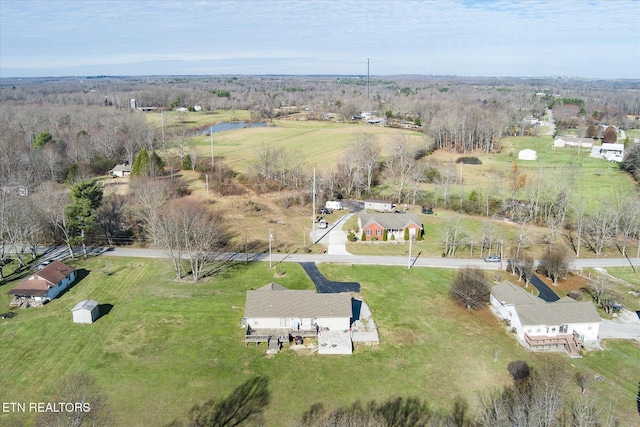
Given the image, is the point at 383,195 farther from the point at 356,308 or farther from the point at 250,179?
the point at 356,308

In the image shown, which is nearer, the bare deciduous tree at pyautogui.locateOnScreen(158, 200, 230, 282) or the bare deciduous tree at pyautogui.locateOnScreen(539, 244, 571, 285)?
the bare deciduous tree at pyautogui.locateOnScreen(539, 244, 571, 285)

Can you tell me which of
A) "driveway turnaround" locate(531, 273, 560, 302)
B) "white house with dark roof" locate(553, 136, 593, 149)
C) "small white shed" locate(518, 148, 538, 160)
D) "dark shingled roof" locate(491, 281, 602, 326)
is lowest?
"driveway turnaround" locate(531, 273, 560, 302)

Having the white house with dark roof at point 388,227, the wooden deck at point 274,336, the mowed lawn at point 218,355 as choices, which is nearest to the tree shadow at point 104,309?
the mowed lawn at point 218,355

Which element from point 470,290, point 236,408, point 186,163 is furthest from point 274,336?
point 186,163

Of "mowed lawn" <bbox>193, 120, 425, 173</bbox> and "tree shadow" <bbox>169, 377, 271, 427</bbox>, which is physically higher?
"mowed lawn" <bbox>193, 120, 425, 173</bbox>

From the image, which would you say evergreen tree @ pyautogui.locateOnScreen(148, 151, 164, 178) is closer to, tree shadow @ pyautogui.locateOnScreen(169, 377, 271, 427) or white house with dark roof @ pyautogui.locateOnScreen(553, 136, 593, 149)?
tree shadow @ pyautogui.locateOnScreen(169, 377, 271, 427)

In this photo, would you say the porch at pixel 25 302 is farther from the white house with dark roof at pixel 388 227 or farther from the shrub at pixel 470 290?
the shrub at pixel 470 290

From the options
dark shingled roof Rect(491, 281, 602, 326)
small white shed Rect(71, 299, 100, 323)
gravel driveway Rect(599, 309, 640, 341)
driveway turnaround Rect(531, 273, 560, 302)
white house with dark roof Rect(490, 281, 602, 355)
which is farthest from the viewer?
driveway turnaround Rect(531, 273, 560, 302)

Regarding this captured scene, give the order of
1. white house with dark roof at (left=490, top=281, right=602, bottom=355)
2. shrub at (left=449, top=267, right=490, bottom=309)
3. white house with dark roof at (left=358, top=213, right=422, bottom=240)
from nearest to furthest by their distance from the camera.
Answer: white house with dark roof at (left=490, top=281, right=602, bottom=355)
shrub at (left=449, top=267, right=490, bottom=309)
white house with dark roof at (left=358, top=213, right=422, bottom=240)

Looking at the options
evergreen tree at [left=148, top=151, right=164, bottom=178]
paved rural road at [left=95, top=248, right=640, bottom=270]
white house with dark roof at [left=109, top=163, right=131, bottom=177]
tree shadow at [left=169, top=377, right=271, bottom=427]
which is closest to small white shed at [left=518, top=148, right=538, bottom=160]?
paved rural road at [left=95, top=248, right=640, bottom=270]
